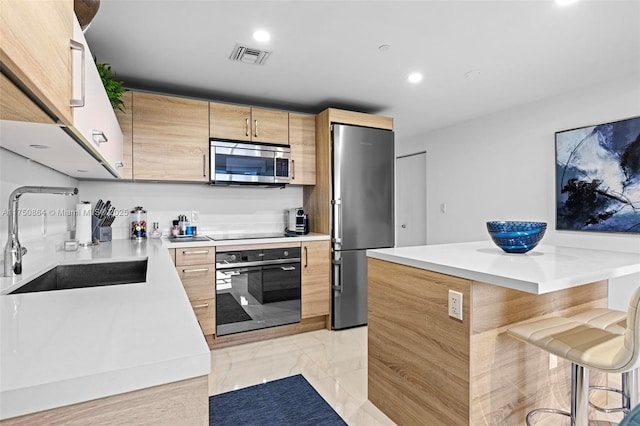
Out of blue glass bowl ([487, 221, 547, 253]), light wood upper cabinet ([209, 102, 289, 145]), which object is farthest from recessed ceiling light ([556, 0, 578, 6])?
light wood upper cabinet ([209, 102, 289, 145])

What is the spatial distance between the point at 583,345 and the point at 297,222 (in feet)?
8.90

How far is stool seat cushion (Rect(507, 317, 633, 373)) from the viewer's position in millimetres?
1193

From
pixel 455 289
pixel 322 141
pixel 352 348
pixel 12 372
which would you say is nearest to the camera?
pixel 12 372

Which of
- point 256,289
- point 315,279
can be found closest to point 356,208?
point 315,279

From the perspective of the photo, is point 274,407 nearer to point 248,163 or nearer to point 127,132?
point 248,163

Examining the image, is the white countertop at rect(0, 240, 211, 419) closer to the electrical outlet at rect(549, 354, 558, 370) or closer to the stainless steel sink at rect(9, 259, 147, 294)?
the stainless steel sink at rect(9, 259, 147, 294)

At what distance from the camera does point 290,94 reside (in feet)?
11.1

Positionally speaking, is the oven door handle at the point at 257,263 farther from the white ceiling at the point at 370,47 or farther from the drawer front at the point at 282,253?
the white ceiling at the point at 370,47

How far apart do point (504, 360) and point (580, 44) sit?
2273 mm

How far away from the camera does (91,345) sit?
26.9 inches

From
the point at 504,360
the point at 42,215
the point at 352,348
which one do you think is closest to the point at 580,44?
the point at 504,360

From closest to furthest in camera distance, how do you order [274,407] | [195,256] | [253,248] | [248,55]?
1. [274,407]
2. [248,55]
3. [195,256]
4. [253,248]

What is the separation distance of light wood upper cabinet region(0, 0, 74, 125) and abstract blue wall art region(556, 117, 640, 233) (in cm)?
388

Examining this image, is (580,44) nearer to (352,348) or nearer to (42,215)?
(352,348)
